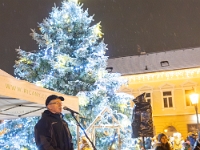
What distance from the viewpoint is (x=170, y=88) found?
2805 cm

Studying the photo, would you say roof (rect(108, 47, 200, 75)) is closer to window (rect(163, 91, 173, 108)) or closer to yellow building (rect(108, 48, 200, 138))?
yellow building (rect(108, 48, 200, 138))

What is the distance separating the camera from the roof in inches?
1136

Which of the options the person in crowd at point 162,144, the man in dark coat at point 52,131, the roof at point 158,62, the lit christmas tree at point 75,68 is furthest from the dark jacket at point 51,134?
the roof at point 158,62

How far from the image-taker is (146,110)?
6902 mm

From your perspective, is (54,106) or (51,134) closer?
(51,134)

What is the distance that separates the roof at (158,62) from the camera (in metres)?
28.8

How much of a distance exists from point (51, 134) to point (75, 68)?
29.7ft

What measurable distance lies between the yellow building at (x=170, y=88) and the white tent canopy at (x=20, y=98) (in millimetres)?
20858

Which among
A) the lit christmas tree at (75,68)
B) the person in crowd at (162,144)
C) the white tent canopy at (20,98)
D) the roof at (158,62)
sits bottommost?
the person in crowd at (162,144)

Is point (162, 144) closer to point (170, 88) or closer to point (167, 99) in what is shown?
point (170, 88)

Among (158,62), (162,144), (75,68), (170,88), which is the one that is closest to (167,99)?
(170,88)

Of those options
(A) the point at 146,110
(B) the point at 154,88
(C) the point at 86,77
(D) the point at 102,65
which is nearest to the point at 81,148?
(A) the point at 146,110

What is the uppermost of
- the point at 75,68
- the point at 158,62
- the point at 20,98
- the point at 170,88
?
the point at 158,62

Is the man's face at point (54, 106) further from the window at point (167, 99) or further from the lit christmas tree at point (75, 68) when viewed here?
the window at point (167, 99)
